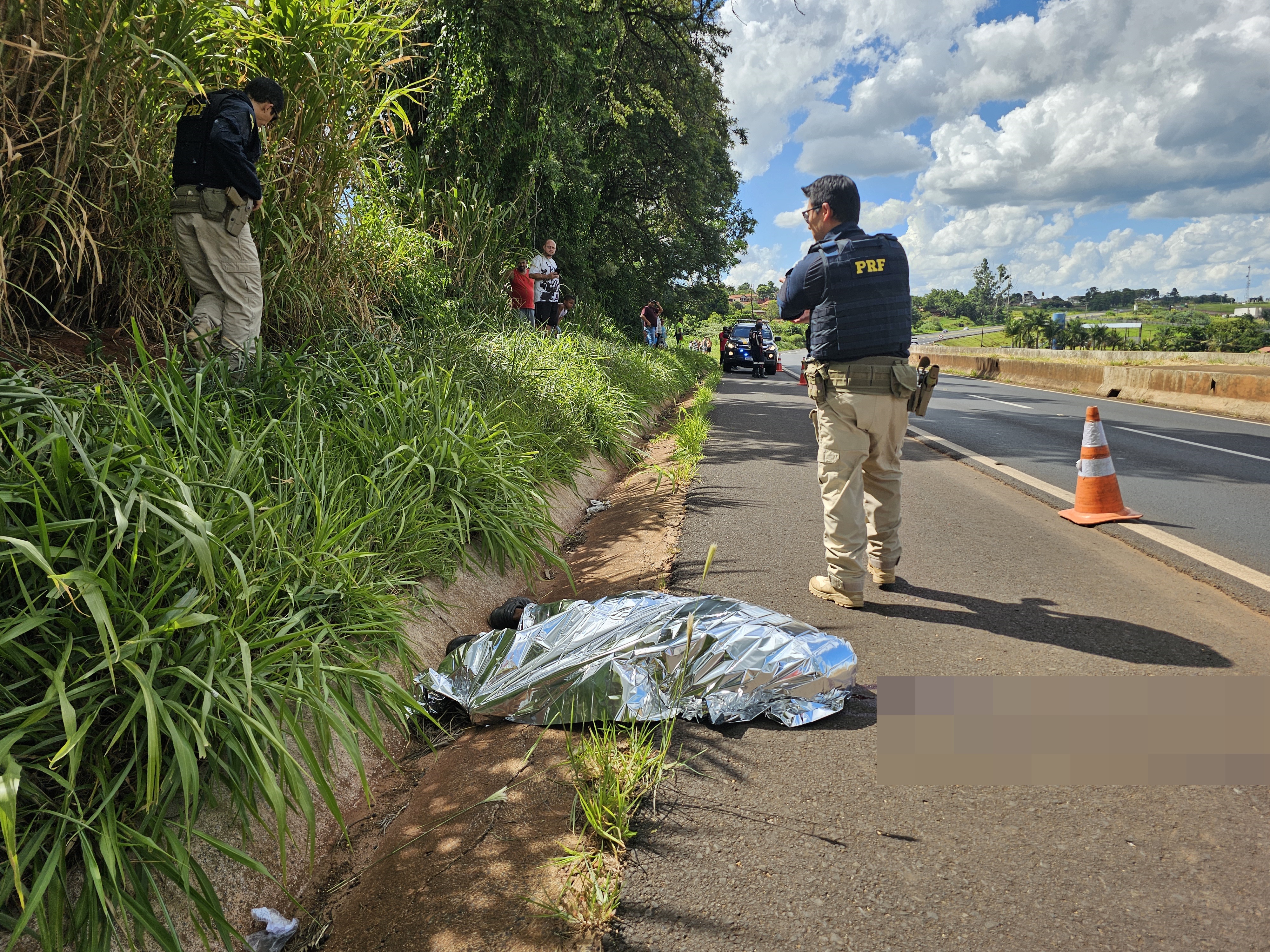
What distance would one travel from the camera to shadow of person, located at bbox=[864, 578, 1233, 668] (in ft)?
10.7

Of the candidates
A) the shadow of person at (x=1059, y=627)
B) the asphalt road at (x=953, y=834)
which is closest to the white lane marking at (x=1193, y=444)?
the asphalt road at (x=953, y=834)

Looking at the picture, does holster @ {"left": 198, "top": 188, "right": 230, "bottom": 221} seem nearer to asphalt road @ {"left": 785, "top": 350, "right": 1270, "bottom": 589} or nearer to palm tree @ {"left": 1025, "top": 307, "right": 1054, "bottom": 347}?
asphalt road @ {"left": 785, "top": 350, "right": 1270, "bottom": 589}

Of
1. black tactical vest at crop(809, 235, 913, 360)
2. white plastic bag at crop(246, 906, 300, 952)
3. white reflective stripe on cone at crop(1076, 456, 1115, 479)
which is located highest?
black tactical vest at crop(809, 235, 913, 360)

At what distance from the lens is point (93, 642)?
6.98 feet

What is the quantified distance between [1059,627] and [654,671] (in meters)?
2.07

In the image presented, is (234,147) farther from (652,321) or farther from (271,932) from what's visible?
(652,321)

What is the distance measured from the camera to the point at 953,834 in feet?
7.02

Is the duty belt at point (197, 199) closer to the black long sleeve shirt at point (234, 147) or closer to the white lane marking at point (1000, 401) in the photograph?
the black long sleeve shirt at point (234, 147)

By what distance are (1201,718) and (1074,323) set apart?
9522 centimetres

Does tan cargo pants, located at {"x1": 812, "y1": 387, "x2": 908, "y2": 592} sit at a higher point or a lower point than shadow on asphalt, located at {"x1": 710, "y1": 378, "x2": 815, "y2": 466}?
higher

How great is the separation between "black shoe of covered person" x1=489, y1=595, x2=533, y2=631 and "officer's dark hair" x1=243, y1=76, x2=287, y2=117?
3.30 m

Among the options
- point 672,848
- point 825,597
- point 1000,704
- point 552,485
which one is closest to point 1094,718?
point 1000,704

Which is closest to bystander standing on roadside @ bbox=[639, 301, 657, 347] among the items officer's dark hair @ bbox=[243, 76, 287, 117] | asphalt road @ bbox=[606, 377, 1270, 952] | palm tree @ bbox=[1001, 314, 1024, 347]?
officer's dark hair @ bbox=[243, 76, 287, 117]

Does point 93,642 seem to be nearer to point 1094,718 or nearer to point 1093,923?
point 1093,923
